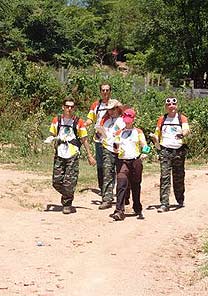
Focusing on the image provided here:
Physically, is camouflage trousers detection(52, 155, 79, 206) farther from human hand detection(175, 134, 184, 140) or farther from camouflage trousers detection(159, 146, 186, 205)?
human hand detection(175, 134, 184, 140)

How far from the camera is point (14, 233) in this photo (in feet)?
23.5

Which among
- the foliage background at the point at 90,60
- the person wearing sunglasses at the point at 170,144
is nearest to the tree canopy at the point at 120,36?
the foliage background at the point at 90,60

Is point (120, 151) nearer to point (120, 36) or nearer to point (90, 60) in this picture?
point (90, 60)

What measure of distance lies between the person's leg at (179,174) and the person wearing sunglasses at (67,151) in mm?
1289

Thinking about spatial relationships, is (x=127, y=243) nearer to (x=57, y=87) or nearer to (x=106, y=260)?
(x=106, y=260)

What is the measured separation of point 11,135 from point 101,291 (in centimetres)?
1134

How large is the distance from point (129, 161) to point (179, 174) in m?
→ 0.96

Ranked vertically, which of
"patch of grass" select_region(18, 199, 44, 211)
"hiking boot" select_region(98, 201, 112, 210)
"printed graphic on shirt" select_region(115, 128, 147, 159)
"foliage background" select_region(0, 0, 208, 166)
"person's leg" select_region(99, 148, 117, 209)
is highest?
"foliage background" select_region(0, 0, 208, 166)

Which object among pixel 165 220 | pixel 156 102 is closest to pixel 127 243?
pixel 165 220

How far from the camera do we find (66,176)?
28.3 feet

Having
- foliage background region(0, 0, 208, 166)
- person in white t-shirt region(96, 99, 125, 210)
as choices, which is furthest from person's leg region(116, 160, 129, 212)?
foliage background region(0, 0, 208, 166)

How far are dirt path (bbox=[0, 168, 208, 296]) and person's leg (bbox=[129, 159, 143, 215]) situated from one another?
167 millimetres

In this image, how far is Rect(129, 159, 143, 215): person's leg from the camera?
8.16 meters

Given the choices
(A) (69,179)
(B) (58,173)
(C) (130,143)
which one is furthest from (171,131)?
(B) (58,173)
